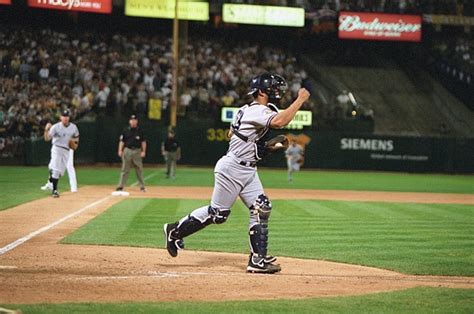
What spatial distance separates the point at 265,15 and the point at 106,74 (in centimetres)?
998

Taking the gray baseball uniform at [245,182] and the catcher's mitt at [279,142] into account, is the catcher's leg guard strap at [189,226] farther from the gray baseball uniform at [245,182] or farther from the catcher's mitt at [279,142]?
the catcher's mitt at [279,142]

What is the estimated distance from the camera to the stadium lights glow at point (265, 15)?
45094 mm

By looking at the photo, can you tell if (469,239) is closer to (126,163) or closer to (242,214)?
(242,214)

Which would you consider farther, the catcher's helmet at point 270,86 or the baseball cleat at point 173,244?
the baseball cleat at point 173,244

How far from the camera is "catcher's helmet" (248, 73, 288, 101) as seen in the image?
9625 millimetres

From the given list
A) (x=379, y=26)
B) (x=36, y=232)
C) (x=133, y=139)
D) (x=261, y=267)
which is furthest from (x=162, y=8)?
(x=261, y=267)

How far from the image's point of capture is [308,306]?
7.30m

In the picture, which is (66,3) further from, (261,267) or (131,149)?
(261,267)

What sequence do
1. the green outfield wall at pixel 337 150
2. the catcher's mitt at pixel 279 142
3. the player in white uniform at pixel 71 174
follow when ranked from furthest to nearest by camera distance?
the green outfield wall at pixel 337 150, the player in white uniform at pixel 71 174, the catcher's mitt at pixel 279 142

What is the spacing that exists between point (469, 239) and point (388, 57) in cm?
3945

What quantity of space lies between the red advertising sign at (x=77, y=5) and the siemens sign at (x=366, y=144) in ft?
44.6

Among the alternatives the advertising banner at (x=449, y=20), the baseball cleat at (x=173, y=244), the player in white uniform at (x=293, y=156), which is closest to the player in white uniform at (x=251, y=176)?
the baseball cleat at (x=173, y=244)

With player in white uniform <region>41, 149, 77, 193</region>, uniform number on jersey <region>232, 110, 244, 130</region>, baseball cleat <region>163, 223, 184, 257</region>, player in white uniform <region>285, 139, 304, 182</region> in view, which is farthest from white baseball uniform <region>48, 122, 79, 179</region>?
uniform number on jersey <region>232, 110, 244, 130</region>

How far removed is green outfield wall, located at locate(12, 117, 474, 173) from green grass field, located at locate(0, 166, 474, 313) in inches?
574
